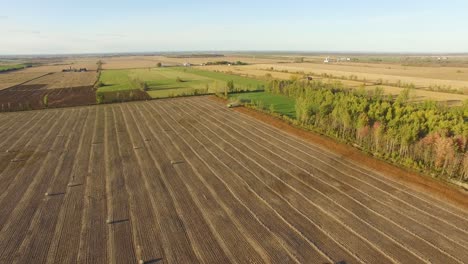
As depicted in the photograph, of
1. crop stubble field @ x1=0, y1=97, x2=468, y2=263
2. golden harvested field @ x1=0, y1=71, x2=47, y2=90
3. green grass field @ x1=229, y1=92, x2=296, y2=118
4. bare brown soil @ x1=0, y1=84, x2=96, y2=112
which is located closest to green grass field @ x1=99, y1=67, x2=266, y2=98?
bare brown soil @ x1=0, y1=84, x2=96, y2=112

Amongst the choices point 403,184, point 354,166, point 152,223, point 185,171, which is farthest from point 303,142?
point 152,223

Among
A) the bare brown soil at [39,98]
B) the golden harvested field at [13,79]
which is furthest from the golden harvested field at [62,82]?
the bare brown soil at [39,98]

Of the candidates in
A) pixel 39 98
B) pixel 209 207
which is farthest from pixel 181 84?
pixel 209 207

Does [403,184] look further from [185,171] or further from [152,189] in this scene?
[152,189]

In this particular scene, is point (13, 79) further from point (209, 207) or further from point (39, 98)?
point (209, 207)

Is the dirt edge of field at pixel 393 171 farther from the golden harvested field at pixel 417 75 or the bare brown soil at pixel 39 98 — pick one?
the golden harvested field at pixel 417 75

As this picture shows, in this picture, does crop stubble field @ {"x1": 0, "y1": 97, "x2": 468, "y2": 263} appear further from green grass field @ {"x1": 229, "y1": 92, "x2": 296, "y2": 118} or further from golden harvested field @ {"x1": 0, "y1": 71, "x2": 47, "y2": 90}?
golden harvested field @ {"x1": 0, "y1": 71, "x2": 47, "y2": 90}
